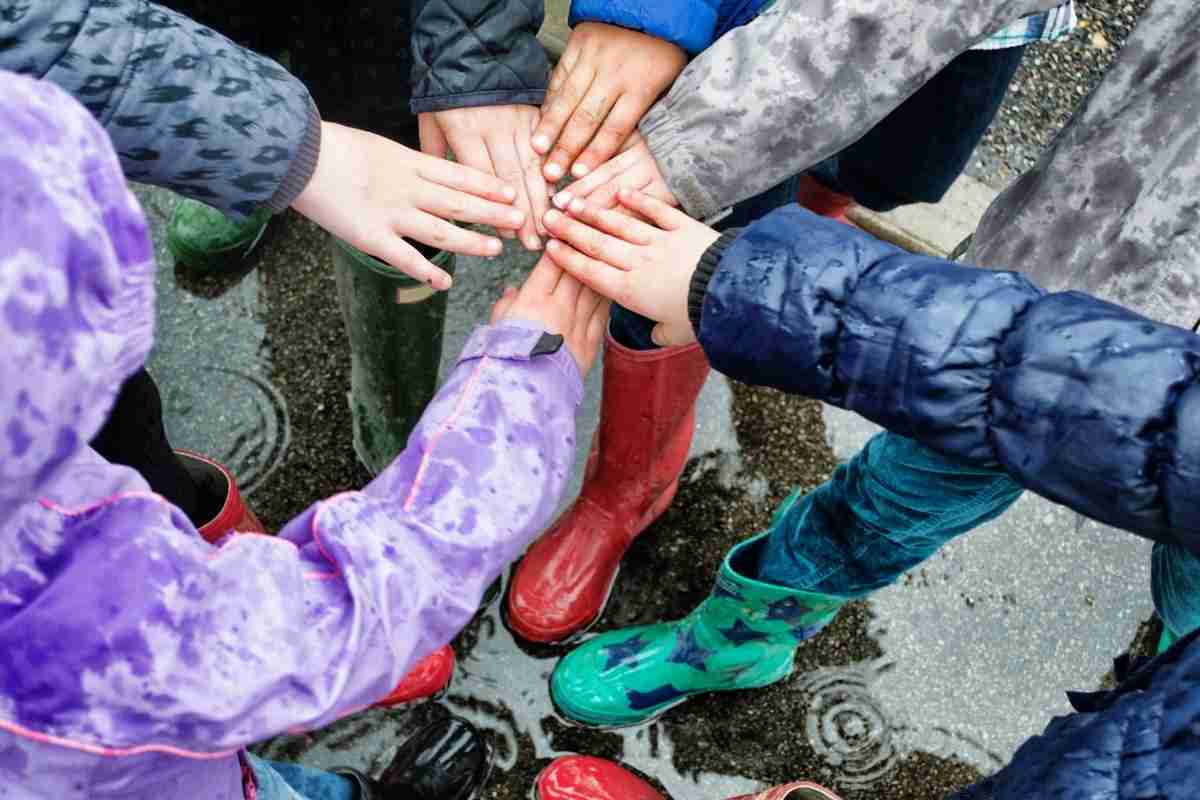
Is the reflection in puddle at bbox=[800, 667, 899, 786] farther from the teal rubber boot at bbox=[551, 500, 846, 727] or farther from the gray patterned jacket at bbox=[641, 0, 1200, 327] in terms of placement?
the gray patterned jacket at bbox=[641, 0, 1200, 327]

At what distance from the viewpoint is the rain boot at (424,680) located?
1.59m

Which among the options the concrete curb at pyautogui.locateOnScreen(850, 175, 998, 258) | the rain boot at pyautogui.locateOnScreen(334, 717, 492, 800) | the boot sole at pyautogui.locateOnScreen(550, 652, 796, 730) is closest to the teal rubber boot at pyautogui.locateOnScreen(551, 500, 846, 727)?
the boot sole at pyautogui.locateOnScreen(550, 652, 796, 730)

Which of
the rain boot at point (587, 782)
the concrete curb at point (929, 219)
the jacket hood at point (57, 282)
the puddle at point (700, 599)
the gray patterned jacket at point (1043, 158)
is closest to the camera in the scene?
the jacket hood at point (57, 282)

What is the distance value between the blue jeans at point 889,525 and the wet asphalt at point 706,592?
15.0 inches

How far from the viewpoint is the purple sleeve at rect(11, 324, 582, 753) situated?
28.3 inches

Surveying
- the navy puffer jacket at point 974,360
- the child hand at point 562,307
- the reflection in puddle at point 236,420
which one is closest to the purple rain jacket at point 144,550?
the child hand at point 562,307

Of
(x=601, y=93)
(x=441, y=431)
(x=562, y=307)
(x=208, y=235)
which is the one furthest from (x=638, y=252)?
(x=208, y=235)

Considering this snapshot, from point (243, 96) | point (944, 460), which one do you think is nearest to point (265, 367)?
point (243, 96)

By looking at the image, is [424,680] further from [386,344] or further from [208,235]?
[208,235]

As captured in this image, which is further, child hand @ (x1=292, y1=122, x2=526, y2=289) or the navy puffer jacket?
child hand @ (x1=292, y1=122, x2=526, y2=289)

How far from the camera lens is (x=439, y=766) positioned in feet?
5.07

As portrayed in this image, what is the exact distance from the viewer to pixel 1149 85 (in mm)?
1094

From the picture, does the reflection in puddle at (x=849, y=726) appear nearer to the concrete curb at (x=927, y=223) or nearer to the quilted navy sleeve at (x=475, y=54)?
the concrete curb at (x=927, y=223)

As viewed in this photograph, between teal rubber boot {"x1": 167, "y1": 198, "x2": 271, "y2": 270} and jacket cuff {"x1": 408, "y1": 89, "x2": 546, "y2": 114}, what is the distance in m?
0.71
